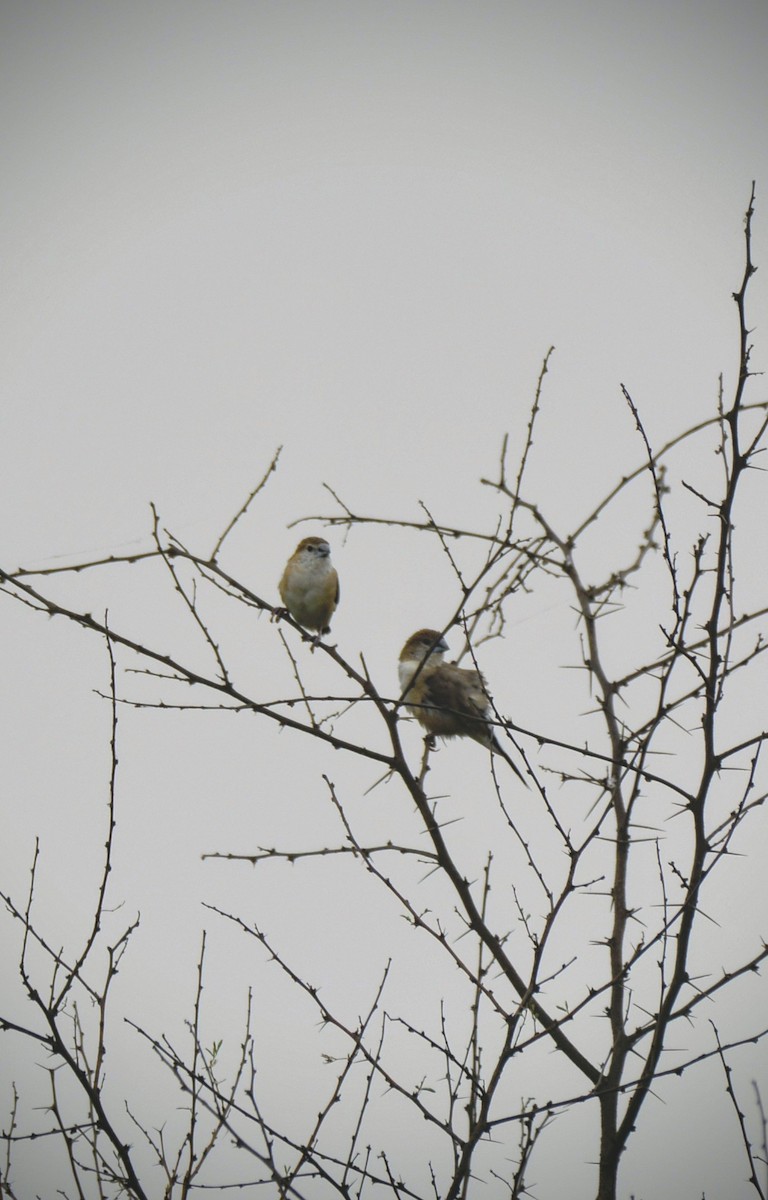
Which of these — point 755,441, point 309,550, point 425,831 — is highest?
point 309,550

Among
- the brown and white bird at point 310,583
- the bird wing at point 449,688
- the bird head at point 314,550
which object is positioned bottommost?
the bird wing at point 449,688

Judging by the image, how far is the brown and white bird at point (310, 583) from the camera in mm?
7926

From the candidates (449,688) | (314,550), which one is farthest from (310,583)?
(449,688)

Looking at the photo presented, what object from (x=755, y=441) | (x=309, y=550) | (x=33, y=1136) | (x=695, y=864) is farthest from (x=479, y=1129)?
(x=309, y=550)

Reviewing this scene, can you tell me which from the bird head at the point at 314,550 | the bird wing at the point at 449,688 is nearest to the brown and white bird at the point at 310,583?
the bird head at the point at 314,550

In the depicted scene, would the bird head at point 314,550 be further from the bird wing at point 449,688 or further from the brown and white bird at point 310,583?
the bird wing at point 449,688

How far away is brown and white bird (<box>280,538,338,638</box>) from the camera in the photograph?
7926 millimetres

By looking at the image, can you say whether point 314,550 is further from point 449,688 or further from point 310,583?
point 449,688

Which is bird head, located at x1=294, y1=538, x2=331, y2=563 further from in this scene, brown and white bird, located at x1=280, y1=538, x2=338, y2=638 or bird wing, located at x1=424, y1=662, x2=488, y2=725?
bird wing, located at x1=424, y1=662, x2=488, y2=725

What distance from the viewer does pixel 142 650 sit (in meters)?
2.91

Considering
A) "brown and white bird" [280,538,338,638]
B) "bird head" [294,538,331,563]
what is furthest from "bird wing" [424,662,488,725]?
"bird head" [294,538,331,563]

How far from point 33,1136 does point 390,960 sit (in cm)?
104

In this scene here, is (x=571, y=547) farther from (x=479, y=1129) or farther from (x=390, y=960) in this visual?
(x=479, y=1129)

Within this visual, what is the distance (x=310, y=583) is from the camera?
7918 mm
